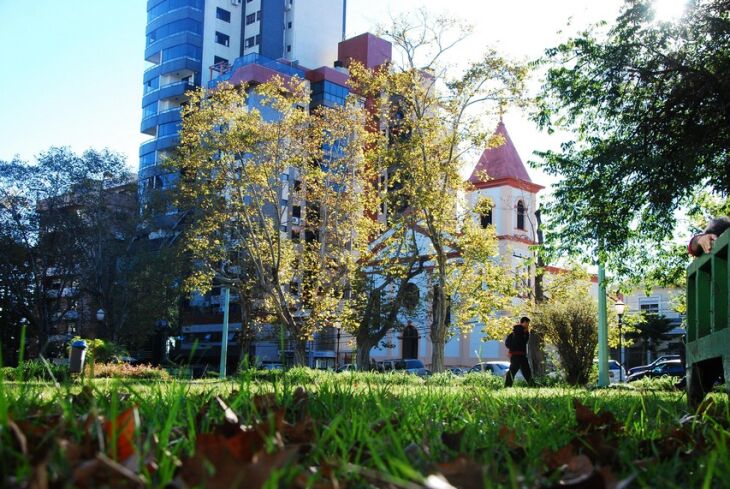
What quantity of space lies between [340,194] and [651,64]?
60.1 feet

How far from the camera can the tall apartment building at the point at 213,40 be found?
72.9 m

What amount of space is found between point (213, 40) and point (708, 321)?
7464 centimetres

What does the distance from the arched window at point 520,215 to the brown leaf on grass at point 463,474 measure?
175 ft

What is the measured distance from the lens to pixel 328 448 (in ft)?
7.55

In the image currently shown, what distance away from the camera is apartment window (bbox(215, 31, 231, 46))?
249ft

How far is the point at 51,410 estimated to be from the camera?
2666 millimetres

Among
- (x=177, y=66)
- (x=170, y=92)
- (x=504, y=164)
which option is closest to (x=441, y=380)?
(x=504, y=164)

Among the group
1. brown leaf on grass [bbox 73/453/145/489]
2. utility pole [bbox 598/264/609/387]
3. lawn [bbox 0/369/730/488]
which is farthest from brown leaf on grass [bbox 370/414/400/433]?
utility pole [bbox 598/264/609/387]

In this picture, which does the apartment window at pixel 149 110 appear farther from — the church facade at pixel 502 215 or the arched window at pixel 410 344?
the church facade at pixel 502 215

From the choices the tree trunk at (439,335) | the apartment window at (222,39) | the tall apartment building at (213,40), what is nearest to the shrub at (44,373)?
the tree trunk at (439,335)

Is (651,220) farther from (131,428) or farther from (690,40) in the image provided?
(131,428)

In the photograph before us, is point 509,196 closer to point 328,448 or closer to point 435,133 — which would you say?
point 435,133

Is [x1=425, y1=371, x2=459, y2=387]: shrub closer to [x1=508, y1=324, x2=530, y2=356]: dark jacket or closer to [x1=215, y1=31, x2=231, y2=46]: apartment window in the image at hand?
[x1=508, y1=324, x2=530, y2=356]: dark jacket

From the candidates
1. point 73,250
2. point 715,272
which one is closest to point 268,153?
point 73,250
